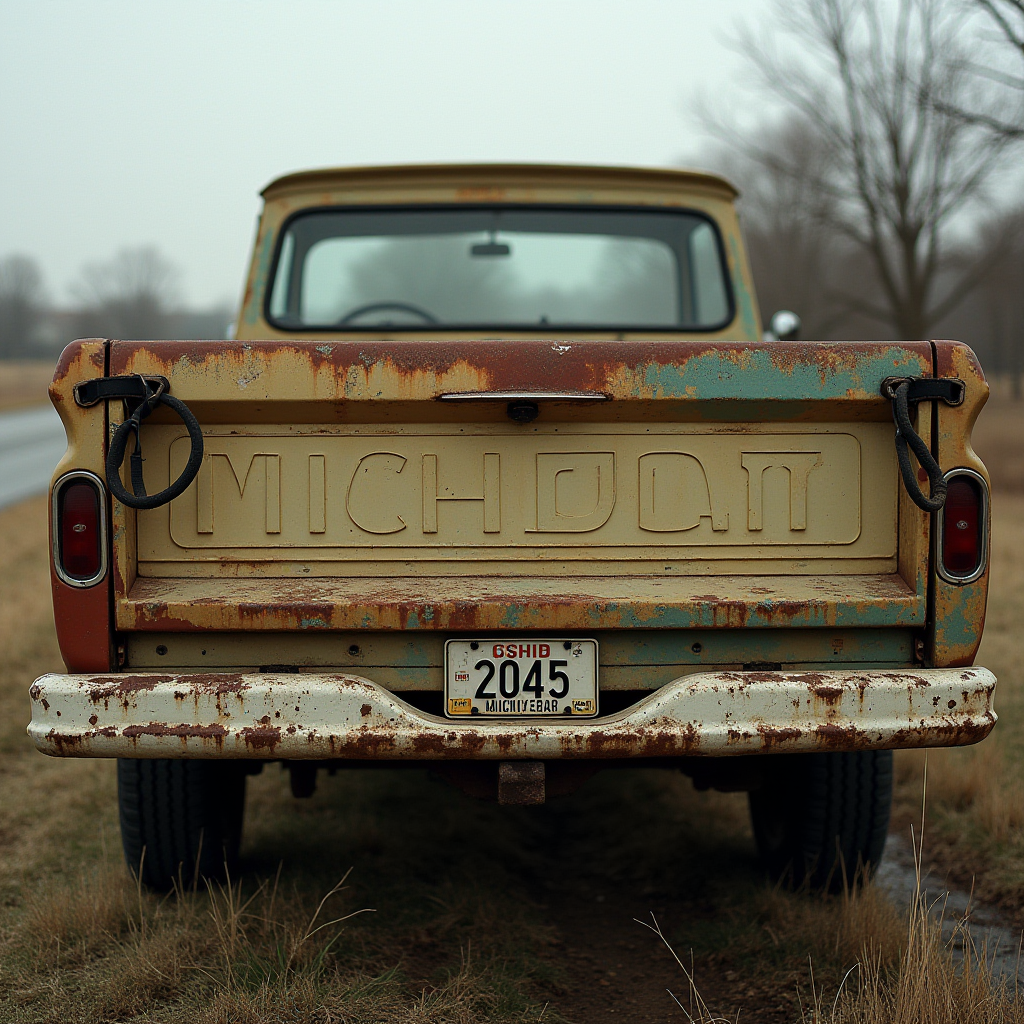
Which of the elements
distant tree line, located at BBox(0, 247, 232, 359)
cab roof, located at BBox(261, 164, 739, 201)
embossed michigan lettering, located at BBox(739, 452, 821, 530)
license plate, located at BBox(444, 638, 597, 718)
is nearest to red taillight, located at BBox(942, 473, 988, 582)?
embossed michigan lettering, located at BBox(739, 452, 821, 530)

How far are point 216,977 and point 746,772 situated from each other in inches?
56.2

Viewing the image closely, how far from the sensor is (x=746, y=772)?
278cm

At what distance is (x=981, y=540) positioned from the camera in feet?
7.82

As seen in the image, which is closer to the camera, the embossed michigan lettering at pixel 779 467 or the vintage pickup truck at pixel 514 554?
the vintage pickup truck at pixel 514 554

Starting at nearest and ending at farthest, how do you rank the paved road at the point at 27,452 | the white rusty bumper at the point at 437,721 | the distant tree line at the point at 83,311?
the white rusty bumper at the point at 437,721
the paved road at the point at 27,452
the distant tree line at the point at 83,311

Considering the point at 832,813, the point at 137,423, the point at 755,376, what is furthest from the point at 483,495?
the point at 832,813

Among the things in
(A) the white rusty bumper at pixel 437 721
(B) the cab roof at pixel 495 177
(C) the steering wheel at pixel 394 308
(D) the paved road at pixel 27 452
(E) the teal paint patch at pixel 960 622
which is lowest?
(D) the paved road at pixel 27 452

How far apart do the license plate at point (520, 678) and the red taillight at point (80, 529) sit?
824 millimetres

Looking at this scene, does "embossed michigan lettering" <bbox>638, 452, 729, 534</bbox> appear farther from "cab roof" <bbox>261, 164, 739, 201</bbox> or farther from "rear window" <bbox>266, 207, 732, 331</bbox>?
"cab roof" <bbox>261, 164, 739, 201</bbox>

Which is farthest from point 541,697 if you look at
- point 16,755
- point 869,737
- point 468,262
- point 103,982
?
point 16,755

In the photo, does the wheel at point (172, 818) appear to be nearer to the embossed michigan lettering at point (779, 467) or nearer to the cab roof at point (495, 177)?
the embossed michigan lettering at point (779, 467)

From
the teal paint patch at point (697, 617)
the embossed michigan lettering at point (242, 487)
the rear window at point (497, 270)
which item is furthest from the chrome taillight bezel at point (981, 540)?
the rear window at point (497, 270)

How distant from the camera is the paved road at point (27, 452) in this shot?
16406 millimetres

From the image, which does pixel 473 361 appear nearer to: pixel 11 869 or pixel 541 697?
pixel 541 697
